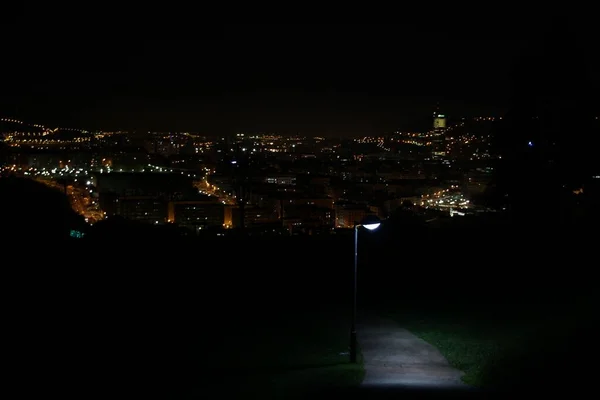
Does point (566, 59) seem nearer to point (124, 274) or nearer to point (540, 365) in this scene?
point (540, 365)


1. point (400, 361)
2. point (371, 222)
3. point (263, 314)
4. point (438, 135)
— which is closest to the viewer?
point (371, 222)

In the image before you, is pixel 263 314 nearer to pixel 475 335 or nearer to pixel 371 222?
pixel 475 335

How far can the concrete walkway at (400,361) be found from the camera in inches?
286

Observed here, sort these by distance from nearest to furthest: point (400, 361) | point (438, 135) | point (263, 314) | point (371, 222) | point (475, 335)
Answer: point (371, 222) → point (400, 361) → point (475, 335) → point (263, 314) → point (438, 135)

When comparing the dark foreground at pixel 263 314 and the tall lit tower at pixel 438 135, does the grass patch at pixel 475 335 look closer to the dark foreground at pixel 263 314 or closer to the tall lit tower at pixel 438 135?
Result: the dark foreground at pixel 263 314

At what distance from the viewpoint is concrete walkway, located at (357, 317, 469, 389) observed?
7254 millimetres

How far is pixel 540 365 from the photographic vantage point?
725cm

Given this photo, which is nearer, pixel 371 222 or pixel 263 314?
pixel 371 222

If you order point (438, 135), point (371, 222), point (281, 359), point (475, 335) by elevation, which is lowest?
point (281, 359)

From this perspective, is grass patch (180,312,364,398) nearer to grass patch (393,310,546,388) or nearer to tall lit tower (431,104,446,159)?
grass patch (393,310,546,388)

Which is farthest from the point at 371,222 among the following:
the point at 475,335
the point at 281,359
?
the point at 475,335

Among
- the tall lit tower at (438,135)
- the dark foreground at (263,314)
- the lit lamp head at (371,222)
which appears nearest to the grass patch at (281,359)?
the dark foreground at (263,314)

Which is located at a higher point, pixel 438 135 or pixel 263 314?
pixel 438 135

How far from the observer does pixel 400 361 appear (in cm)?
827
